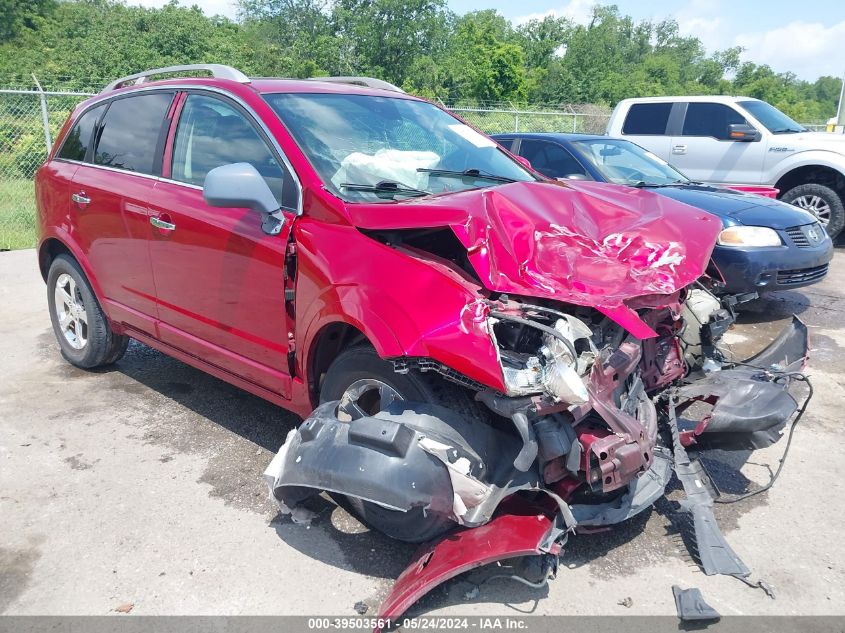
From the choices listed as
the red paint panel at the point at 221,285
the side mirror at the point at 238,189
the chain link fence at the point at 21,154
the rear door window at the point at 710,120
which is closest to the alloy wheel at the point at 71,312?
the red paint panel at the point at 221,285

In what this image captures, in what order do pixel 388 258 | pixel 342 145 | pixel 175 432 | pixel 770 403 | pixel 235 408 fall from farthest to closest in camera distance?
pixel 235 408, pixel 175 432, pixel 342 145, pixel 770 403, pixel 388 258

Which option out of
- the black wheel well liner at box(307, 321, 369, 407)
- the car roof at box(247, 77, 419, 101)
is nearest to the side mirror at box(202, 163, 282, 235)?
the black wheel well liner at box(307, 321, 369, 407)

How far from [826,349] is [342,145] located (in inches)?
178

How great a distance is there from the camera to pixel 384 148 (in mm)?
3586

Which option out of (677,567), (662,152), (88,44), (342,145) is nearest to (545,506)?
(677,567)

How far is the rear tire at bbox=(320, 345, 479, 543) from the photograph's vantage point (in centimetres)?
279

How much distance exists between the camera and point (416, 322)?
263cm

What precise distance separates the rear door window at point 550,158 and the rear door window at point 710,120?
3703mm

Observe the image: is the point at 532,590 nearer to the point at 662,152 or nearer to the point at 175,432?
the point at 175,432

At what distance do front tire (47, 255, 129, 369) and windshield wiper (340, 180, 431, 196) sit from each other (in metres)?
2.52

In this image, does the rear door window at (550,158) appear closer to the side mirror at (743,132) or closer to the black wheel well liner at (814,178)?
the side mirror at (743,132)

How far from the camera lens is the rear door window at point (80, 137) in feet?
15.6

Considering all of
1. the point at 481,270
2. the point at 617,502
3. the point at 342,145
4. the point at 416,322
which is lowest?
the point at 617,502

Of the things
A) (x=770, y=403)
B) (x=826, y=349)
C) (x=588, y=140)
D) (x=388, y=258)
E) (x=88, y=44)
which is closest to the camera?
(x=388, y=258)
